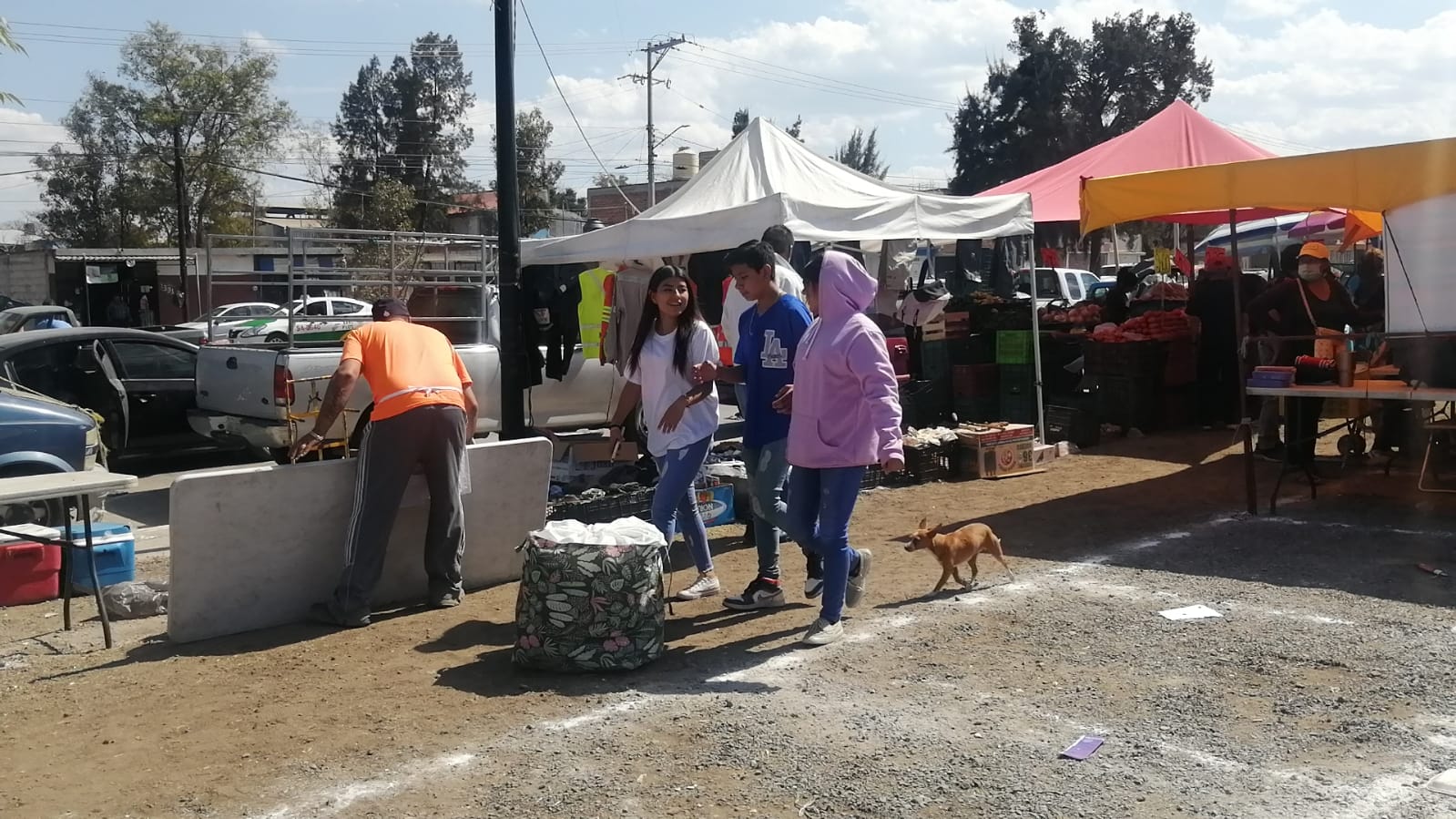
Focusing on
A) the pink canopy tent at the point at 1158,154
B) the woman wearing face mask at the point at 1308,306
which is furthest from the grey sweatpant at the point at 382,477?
the pink canopy tent at the point at 1158,154

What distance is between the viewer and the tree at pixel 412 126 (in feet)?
186

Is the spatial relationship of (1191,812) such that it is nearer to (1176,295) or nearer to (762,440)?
(762,440)

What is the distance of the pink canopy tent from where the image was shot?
15688 mm

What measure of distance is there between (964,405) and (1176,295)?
382cm

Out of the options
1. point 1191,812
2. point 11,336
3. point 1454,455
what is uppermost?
point 11,336

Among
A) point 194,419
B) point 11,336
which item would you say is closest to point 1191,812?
point 194,419

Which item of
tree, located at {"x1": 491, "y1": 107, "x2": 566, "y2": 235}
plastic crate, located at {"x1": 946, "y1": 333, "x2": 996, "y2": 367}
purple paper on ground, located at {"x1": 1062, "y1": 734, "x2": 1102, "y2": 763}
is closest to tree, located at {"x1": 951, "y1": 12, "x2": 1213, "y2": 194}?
tree, located at {"x1": 491, "y1": 107, "x2": 566, "y2": 235}

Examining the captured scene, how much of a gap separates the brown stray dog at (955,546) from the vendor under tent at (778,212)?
3022 millimetres

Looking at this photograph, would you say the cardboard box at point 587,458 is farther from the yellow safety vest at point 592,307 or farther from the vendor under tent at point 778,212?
the vendor under tent at point 778,212

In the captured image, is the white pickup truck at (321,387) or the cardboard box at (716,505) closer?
the cardboard box at (716,505)

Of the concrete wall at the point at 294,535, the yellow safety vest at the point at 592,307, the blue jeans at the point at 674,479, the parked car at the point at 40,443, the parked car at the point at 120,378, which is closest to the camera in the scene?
the concrete wall at the point at 294,535

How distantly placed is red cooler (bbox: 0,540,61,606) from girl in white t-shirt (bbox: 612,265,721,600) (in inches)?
151

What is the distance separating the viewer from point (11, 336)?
11.2 meters

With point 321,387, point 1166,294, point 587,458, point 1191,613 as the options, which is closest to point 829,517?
point 1191,613
